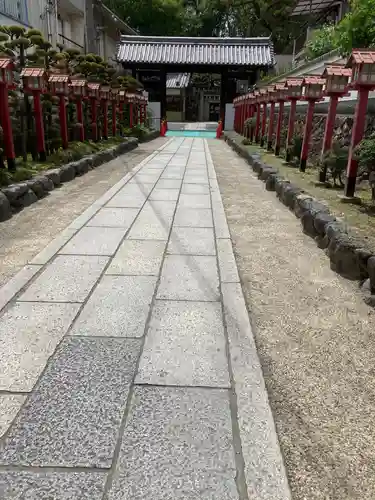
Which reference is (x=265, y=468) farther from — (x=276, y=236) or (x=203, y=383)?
(x=276, y=236)

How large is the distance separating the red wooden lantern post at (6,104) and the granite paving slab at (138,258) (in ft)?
12.3

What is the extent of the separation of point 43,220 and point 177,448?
4587mm

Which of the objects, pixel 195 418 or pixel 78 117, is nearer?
pixel 195 418

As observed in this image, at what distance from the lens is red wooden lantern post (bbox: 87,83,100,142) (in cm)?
1300

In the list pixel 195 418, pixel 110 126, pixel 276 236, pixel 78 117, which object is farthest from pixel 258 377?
pixel 110 126

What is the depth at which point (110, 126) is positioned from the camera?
1855 cm

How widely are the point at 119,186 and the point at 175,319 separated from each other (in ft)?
18.4

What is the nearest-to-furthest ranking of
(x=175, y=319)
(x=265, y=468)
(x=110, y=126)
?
(x=265, y=468) → (x=175, y=319) → (x=110, y=126)

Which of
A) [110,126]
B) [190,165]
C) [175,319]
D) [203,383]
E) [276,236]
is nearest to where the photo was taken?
[203,383]

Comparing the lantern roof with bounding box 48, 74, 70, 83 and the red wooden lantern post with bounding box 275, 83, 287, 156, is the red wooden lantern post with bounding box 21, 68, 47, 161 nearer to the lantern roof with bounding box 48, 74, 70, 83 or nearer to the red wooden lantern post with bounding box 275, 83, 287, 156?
the lantern roof with bounding box 48, 74, 70, 83

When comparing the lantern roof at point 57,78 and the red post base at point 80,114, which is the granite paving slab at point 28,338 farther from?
the red post base at point 80,114

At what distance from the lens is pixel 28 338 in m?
2.83

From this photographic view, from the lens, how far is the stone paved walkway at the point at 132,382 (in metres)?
1.80

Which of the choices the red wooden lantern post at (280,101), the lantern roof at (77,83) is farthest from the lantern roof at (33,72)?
the red wooden lantern post at (280,101)
